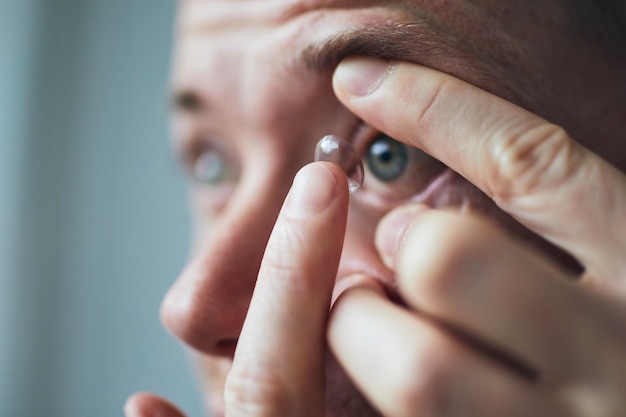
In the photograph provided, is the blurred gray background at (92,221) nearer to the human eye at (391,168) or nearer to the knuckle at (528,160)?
the human eye at (391,168)

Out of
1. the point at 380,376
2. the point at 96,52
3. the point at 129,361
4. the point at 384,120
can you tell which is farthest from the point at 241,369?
the point at 96,52

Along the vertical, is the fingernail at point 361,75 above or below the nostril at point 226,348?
above

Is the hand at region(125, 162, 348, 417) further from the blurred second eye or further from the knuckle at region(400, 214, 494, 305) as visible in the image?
the blurred second eye

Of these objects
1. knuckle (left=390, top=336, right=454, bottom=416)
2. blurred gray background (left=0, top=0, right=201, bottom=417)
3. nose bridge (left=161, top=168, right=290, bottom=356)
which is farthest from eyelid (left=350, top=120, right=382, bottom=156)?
blurred gray background (left=0, top=0, right=201, bottom=417)

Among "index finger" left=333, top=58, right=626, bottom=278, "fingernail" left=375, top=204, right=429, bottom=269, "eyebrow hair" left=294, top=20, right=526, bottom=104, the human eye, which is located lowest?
"fingernail" left=375, top=204, right=429, bottom=269

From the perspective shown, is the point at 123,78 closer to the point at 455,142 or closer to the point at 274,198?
the point at 274,198

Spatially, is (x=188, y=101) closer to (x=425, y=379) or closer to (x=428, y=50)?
(x=428, y=50)

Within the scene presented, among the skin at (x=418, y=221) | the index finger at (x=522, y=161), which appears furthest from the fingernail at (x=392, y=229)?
the index finger at (x=522, y=161)
